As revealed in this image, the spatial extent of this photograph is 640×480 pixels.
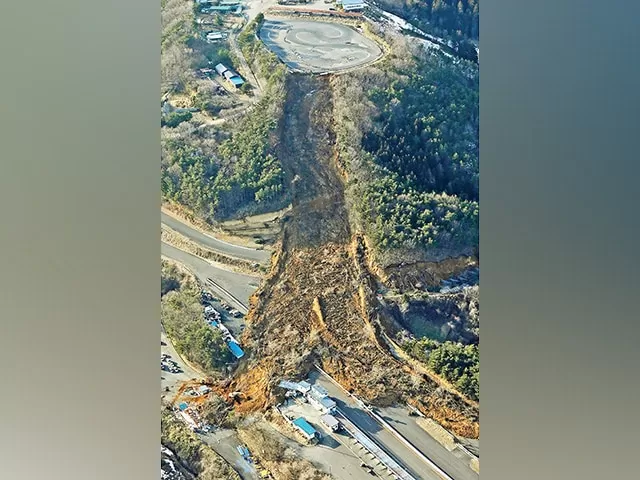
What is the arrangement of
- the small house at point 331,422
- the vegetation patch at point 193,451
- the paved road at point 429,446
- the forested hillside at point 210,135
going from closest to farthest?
the paved road at point 429,446
the small house at point 331,422
the vegetation patch at point 193,451
the forested hillside at point 210,135

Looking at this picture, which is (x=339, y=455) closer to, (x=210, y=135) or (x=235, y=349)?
(x=235, y=349)

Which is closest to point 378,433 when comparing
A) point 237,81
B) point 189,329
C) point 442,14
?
point 189,329

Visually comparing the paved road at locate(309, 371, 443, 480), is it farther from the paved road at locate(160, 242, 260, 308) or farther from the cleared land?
the cleared land

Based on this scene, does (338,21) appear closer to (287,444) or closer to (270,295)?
(270,295)

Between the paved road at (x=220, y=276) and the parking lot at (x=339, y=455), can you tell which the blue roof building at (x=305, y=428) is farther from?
the paved road at (x=220, y=276)

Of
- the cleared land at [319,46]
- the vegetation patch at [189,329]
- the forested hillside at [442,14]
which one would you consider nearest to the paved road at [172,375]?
the vegetation patch at [189,329]

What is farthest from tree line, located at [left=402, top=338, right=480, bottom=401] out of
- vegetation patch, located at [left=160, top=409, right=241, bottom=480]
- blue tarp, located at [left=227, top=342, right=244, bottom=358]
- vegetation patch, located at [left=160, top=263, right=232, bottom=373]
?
vegetation patch, located at [left=160, top=409, right=241, bottom=480]
